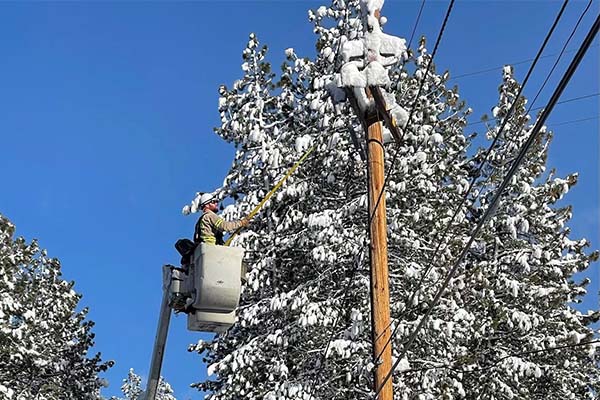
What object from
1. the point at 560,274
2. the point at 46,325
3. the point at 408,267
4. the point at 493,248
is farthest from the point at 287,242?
the point at 46,325

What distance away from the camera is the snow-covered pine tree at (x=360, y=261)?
14859 millimetres

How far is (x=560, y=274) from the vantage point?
19.5 m

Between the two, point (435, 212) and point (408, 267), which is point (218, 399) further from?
point (435, 212)

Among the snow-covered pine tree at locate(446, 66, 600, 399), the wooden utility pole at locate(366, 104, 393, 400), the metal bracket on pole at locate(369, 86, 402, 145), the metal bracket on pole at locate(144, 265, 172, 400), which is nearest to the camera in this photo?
the metal bracket on pole at locate(144, 265, 172, 400)

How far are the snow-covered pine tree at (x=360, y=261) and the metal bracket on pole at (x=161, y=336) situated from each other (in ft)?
25.9

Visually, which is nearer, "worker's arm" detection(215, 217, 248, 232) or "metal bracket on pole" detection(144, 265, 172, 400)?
"metal bracket on pole" detection(144, 265, 172, 400)

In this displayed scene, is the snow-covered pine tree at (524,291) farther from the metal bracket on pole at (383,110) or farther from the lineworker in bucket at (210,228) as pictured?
the lineworker in bucket at (210,228)

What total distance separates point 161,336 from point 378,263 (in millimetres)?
4920

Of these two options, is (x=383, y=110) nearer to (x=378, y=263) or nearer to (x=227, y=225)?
(x=378, y=263)

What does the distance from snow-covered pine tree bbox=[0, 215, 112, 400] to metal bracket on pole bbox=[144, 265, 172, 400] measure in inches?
704

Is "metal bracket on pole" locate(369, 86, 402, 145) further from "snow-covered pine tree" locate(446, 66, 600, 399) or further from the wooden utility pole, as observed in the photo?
"snow-covered pine tree" locate(446, 66, 600, 399)

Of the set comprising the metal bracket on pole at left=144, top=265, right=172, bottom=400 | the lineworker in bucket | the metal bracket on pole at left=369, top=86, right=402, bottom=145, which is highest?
the metal bracket on pole at left=369, top=86, right=402, bottom=145

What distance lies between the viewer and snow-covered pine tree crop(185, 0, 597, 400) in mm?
14859

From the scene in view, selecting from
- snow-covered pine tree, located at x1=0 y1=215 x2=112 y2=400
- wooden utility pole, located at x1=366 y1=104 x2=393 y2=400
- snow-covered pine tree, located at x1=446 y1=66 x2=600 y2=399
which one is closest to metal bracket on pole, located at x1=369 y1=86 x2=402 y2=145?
wooden utility pole, located at x1=366 y1=104 x2=393 y2=400
